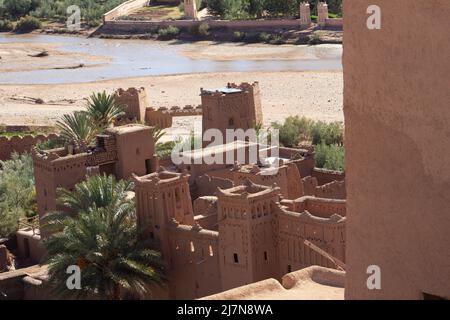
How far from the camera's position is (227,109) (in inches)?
1146

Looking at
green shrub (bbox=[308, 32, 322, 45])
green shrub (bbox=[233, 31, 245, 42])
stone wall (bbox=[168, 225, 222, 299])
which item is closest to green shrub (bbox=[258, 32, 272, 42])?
green shrub (bbox=[233, 31, 245, 42])

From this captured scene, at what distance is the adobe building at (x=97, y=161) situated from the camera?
850 inches

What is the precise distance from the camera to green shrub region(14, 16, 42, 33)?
82.9m

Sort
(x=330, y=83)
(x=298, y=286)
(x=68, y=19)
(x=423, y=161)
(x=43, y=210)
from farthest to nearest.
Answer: (x=68, y=19)
(x=330, y=83)
(x=43, y=210)
(x=298, y=286)
(x=423, y=161)

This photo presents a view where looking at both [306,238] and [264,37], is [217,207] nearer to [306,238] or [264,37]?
[306,238]

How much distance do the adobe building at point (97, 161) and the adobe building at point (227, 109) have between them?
15.3 ft

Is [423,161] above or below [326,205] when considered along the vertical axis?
above

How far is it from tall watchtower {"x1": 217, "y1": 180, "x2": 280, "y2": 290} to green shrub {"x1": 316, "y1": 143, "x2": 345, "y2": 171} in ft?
31.1

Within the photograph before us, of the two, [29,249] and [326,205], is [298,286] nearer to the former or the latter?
[326,205]

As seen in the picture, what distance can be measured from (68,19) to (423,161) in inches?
3218

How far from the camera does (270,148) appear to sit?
2481cm

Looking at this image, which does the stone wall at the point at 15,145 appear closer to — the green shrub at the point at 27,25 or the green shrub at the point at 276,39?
the green shrub at the point at 276,39

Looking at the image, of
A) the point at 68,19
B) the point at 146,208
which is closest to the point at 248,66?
the point at 68,19

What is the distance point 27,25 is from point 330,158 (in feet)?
199
